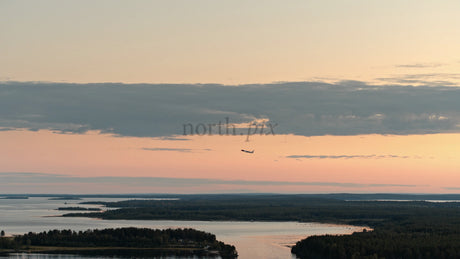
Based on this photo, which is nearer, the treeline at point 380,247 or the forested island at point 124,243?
the treeline at point 380,247

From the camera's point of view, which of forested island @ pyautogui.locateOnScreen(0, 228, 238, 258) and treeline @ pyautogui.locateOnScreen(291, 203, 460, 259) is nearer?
treeline @ pyautogui.locateOnScreen(291, 203, 460, 259)

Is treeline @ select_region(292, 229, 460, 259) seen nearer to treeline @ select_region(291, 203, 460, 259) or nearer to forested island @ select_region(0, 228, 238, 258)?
treeline @ select_region(291, 203, 460, 259)

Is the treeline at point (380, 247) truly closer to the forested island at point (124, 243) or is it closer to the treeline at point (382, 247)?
the treeline at point (382, 247)

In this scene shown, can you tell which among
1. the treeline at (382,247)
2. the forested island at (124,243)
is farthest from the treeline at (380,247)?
the forested island at (124,243)

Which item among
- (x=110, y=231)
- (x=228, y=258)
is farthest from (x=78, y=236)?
(x=228, y=258)

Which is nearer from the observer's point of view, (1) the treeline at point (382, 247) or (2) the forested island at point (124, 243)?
(1) the treeline at point (382, 247)

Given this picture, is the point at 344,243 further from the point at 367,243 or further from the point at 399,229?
the point at 399,229

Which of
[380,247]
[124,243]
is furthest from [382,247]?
[124,243]

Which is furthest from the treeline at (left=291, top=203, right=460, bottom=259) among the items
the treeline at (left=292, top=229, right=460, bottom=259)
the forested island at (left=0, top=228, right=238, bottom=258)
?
the forested island at (left=0, top=228, right=238, bottom=258)
